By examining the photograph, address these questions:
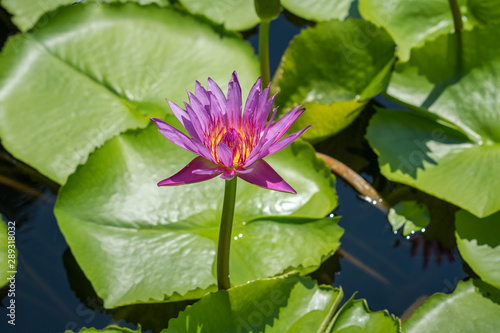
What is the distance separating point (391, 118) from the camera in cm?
246

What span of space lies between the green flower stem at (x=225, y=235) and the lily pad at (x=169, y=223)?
0.19ft

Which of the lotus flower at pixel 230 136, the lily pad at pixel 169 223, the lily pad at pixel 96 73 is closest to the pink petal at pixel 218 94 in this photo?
the lotus flower at pixel 230 136

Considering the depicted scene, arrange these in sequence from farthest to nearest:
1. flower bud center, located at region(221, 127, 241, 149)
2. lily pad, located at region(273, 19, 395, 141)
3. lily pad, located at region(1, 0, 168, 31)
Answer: lily pad, located at region(1, 0, 168, 31) → lily pad, located at region(273, 19, 395, 141) → flower bud center, located at region(221, 127, 241, 149)

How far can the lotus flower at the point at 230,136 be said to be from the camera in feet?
4.87

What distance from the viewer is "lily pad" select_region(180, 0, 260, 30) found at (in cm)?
290

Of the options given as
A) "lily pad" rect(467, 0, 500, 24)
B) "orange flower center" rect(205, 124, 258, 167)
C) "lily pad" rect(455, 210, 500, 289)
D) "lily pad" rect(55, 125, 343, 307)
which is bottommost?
"lily pad" rect(455, 210, 500, 289)

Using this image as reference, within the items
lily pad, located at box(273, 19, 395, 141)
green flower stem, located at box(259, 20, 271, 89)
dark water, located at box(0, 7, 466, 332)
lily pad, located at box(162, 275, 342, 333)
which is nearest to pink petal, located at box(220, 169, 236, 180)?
lily pad, located at box(162, 275, 342, 333)

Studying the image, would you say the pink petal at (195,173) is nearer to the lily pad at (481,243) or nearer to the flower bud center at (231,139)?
the flower bud center at (231,139)

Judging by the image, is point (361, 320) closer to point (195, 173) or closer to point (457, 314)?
point (457, 314)

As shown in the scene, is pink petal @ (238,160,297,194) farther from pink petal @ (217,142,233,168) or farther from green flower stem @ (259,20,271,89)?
green flower stem @ (259,20,271,89)

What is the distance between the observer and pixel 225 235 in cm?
175

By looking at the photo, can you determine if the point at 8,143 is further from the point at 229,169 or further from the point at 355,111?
the point at 355,111

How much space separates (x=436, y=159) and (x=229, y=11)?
1.35 meters

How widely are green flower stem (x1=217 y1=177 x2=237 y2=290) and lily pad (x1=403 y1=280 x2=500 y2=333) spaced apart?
0.63 meters
